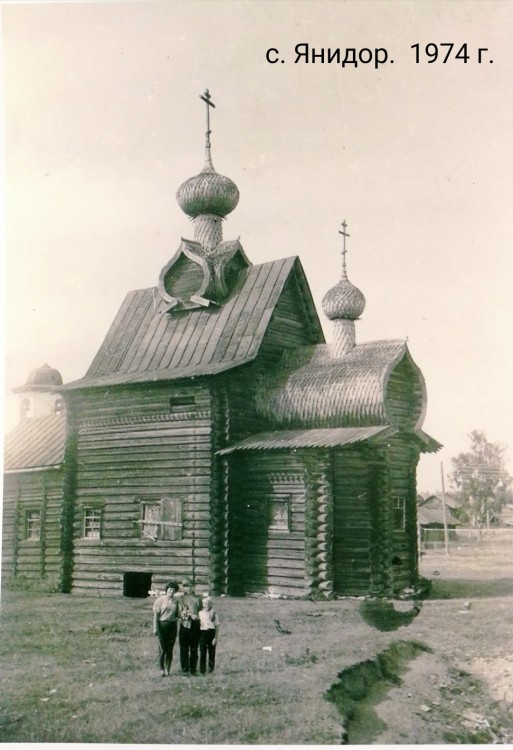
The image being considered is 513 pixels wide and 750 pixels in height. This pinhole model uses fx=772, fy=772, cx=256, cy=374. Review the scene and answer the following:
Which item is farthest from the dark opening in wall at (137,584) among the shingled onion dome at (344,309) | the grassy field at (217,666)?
the shingled onion dome at (344,309)

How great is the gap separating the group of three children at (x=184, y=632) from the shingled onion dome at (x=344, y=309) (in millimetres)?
10745

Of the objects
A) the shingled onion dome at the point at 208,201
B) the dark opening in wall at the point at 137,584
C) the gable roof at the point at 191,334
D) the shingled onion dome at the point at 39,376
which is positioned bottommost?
the dark opening in wall at the point at 137,584

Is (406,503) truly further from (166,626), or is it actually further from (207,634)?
(166,626)

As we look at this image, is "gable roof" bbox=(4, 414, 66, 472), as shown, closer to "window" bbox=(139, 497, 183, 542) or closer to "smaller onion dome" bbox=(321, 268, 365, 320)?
"window" bbox=(139, 497, 183, 542)

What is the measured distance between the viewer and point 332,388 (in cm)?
1816

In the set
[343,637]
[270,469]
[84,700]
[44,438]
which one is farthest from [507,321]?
[44,438]

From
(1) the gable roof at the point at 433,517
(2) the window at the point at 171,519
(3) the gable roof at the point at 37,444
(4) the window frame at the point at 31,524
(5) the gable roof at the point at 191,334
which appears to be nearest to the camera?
(2) the window at the point at 171,519

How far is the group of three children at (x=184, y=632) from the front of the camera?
10578 mm

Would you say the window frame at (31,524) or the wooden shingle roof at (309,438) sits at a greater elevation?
the wooden shingle roof at (309,438)

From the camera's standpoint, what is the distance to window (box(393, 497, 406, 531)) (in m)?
18.3

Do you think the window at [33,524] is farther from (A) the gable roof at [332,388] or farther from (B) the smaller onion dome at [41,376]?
(A) the gable roof at [332,388]

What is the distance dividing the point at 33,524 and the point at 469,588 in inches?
497

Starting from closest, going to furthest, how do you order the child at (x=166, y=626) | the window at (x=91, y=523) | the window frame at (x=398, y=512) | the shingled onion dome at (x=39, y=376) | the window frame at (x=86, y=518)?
the child at (x=166, y=626)
the shingled onion dome at (x=39, y=376)
the window frame at (x=398, y=512)
the window frame at (x=86, y=518)
the window at (x=91, y=523)

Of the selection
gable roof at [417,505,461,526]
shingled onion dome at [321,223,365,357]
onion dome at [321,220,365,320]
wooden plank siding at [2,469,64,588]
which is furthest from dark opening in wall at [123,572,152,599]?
gable roof at [417,505,461,526]
